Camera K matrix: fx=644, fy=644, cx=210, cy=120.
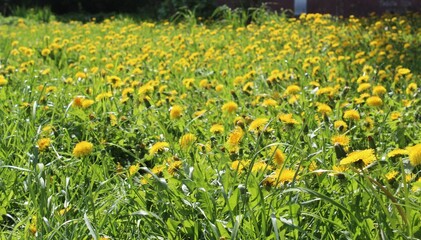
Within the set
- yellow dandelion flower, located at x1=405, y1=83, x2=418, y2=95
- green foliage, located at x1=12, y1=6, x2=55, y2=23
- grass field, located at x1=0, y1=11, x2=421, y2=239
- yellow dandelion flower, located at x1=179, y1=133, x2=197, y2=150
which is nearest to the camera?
grass field, located at x1=0, y1=11, x2=421, y2=239

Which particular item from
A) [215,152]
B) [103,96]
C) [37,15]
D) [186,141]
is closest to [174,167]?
[186,141]

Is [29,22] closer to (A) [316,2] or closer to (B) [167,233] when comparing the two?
(A) [316,2]

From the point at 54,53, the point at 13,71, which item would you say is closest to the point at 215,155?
the point at 13,71

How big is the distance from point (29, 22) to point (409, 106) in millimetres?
9716

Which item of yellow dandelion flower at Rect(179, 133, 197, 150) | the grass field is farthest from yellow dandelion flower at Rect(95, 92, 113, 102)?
yellow dandelion flower at Rect(179, 133, 197, 150)

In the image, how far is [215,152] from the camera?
250cm

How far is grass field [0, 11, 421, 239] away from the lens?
69.5 inches

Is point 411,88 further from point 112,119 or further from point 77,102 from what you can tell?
point 77,102

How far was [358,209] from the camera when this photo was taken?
5.61ft

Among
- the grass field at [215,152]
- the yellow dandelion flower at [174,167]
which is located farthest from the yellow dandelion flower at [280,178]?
the yellow dandelion flower at [174,167]

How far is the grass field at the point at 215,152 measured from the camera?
177cm

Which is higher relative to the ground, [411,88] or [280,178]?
[280,178]

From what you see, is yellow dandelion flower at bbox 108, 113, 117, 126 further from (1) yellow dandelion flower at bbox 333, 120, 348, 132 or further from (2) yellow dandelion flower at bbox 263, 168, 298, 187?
(2) yellow dandelion flower at bbox 263, 168, 298, 187

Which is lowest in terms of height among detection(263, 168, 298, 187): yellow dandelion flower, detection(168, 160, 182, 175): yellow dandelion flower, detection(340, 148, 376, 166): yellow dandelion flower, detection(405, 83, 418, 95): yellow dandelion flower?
detection(405, 83, 418, 95): yellow dandelion flower
